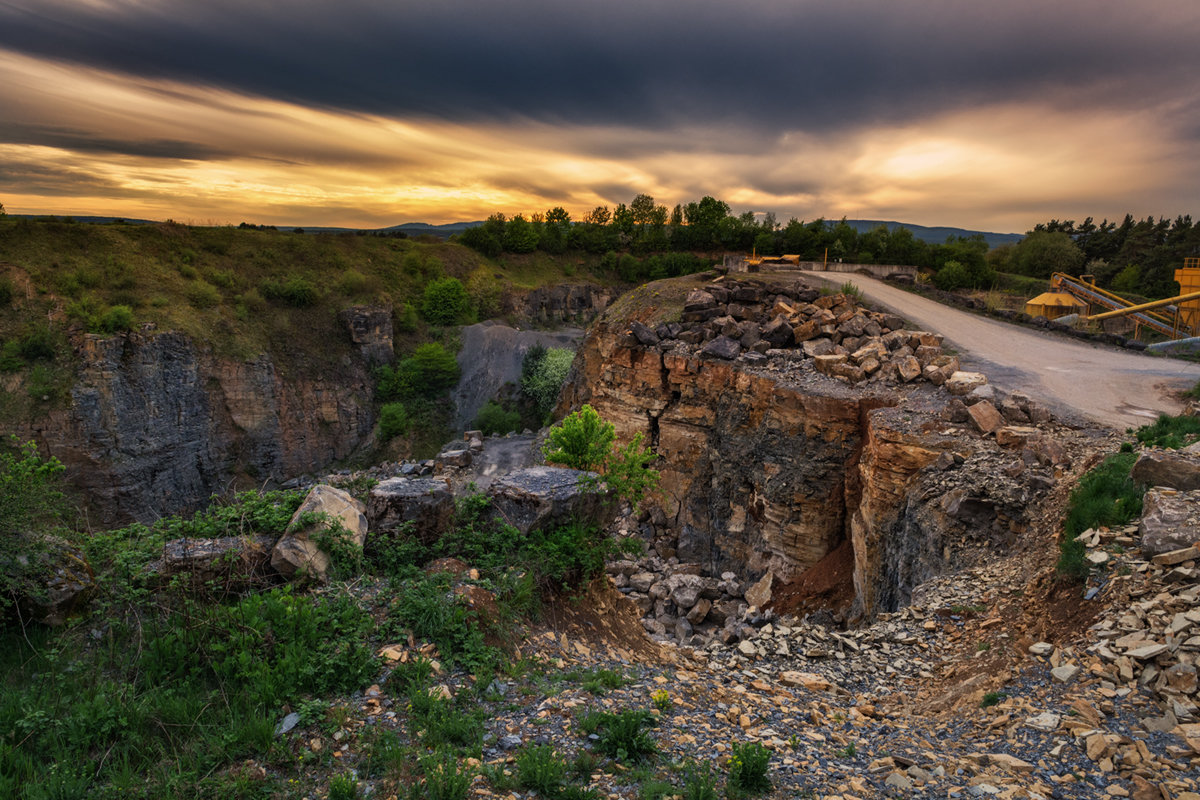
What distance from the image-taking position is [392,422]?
4050 centimetres

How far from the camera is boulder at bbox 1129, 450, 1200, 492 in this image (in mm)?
6359

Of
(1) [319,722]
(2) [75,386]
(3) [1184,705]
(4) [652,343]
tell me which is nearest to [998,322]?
(4) [652,343]

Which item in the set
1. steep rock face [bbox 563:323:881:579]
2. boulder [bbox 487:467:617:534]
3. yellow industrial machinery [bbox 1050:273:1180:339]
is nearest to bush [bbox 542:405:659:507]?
boulder [bbox 487:467:617:534]

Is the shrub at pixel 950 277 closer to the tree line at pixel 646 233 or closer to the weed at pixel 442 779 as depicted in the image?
the tree line at pixel 646 233

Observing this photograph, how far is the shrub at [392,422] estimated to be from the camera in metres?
40.5

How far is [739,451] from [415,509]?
39.1ft

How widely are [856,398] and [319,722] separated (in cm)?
1279

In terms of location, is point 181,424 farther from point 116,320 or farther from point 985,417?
point 985,417

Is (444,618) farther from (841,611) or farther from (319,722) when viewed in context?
(841,611)

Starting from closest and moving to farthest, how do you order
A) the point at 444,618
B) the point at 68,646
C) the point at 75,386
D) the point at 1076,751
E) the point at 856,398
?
the point at 1076,751 → the point at 68,646 → the point at 444,618 → the point at 856,398 → the point at 75,386

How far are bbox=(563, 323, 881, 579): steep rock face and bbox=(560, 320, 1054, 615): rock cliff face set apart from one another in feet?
0.12

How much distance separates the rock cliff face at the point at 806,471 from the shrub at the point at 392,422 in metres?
20.9

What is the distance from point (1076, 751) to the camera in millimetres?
4188

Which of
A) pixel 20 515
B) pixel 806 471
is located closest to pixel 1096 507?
pixel 806 471
